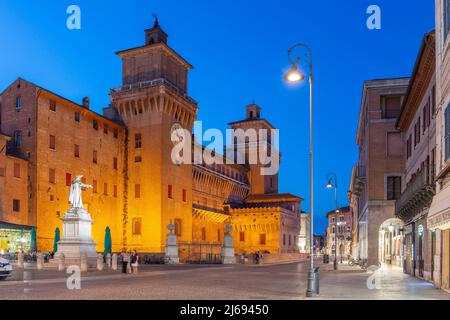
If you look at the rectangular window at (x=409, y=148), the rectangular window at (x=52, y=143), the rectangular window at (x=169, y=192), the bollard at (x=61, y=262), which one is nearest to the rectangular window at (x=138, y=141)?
the rectangular window at (x=169, y=192)

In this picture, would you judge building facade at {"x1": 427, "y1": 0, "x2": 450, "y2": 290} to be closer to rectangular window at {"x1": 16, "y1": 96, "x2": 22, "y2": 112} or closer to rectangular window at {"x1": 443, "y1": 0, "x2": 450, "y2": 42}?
rectangular window at {"x1": 443, "y1": 0, "x2": 450, "y2": 42}

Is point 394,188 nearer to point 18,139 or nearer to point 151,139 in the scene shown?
point 151,139

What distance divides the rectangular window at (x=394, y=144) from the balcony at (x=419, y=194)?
1086 centimetres

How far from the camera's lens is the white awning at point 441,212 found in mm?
17547

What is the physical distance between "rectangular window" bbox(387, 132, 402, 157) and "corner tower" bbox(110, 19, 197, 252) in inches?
1230

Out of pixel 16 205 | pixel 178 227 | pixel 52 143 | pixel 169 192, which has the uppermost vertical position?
pixel 52 143

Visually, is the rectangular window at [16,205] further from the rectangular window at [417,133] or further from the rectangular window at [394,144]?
the rectangular window at [417,133]

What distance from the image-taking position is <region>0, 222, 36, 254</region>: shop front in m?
45.4

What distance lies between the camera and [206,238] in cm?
8581

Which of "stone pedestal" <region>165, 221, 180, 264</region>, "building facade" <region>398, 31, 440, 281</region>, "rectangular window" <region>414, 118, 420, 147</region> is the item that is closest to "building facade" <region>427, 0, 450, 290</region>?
"building facade" <region>398, 31, 440, 281</region>

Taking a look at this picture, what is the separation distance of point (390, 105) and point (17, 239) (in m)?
36.6

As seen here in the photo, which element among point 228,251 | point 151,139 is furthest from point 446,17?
point 151,139

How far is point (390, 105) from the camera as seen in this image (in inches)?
1746

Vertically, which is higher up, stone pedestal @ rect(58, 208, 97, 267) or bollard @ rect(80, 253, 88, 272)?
stone pedestal @ rect(58, 208, 97, 267)
